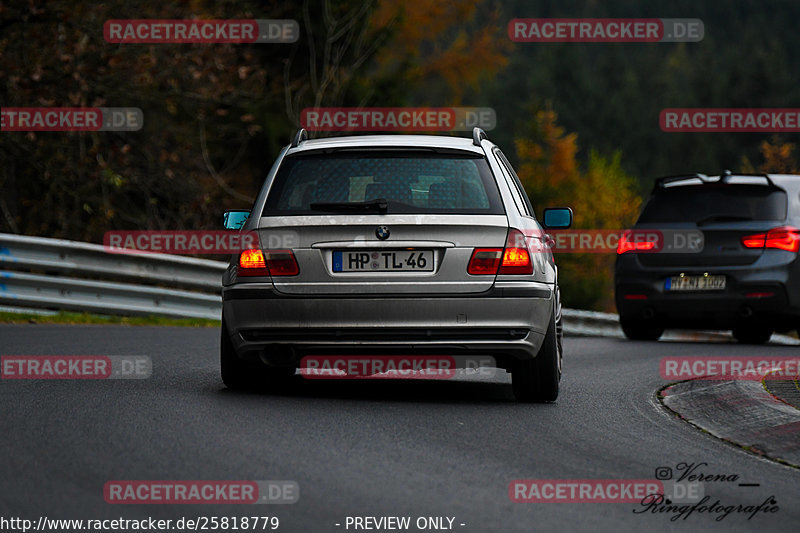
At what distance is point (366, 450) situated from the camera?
6.01m

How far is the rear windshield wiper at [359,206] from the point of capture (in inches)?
302

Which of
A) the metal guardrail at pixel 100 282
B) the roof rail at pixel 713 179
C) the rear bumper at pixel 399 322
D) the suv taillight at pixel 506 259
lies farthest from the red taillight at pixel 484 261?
the metal guardrail at pixel 100 282

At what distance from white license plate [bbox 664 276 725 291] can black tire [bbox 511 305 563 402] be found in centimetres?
605

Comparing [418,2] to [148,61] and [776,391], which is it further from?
[776,391]

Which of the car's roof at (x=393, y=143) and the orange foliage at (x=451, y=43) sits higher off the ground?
the orange foliage at (x=451, y=43)

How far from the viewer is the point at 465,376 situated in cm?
988

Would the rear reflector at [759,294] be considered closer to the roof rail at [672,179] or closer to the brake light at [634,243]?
the brake light at [634,243]

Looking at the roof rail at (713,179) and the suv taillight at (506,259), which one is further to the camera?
the roof rail at (713,179)

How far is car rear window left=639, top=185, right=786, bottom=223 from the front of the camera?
45.4 feet

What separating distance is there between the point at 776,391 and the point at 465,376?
2310mm

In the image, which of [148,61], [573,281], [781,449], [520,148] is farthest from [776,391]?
[520,148]

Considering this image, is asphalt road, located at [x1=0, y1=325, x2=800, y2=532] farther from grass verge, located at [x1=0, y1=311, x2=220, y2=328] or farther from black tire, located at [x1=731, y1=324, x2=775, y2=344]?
black tire, located at [x1=731, y1=324, x2=775, y2=344]

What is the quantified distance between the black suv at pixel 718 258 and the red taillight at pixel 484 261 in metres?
6.76

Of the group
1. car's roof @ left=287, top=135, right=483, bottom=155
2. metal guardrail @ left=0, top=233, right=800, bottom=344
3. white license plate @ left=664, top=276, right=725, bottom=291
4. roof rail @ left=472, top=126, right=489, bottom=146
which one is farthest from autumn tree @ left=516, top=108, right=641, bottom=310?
car's roof @ left=287, top=135, right=483, bottom=155
